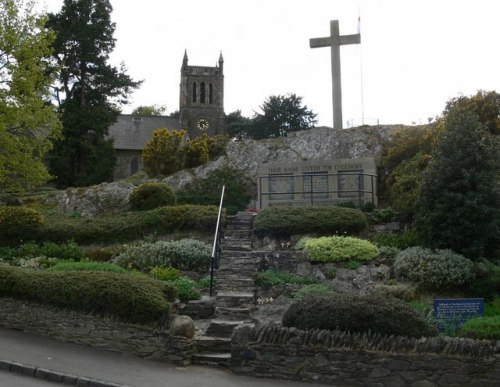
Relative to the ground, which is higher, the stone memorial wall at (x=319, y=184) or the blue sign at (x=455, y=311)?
the stone memorial wall at (x=319, y=184)

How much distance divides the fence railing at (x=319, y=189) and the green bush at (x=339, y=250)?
6.52 meters

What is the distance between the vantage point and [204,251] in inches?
577

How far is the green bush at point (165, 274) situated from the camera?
12.9 meters

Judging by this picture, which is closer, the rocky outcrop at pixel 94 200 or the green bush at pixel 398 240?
the green bush at pixel 398 240

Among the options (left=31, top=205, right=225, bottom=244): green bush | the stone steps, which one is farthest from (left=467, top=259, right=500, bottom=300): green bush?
(left=31, top=205, right=225, bottom=244): green bush

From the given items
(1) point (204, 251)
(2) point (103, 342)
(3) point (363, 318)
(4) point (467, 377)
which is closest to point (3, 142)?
(1) point (204, 251)

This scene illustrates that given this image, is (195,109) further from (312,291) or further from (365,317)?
(365,317)

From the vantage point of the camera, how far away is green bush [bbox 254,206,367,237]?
16.1 meters

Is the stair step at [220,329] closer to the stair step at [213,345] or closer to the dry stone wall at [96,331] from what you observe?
the stair step at [213,345]

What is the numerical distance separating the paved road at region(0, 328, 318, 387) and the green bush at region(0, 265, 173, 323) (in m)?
0.74

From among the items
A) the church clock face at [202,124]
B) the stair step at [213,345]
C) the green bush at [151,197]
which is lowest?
the stair step at [213,345]

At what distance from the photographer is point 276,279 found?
1297 centimetres

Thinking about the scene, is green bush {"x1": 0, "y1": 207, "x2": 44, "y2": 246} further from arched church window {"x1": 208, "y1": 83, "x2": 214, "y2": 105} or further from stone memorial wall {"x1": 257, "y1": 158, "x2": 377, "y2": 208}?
arched church window {"x1": 208, "y1": 83, "x2": 214, "y2": 105}

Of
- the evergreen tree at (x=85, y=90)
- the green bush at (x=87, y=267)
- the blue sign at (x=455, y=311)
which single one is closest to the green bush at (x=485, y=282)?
the blue sign at (x=455, y=311)
